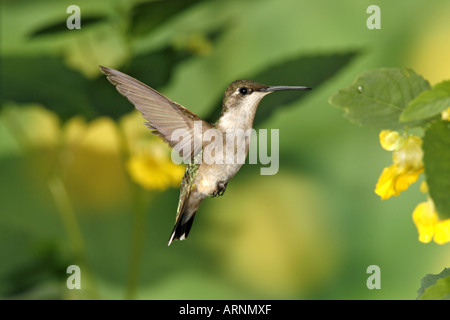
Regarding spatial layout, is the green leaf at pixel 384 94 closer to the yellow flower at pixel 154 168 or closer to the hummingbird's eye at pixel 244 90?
the hummingbird's eye at pixel 244 90

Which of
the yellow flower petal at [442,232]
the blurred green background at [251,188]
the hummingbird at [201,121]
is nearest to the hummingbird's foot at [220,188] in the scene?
the hummingbird at [201,121]

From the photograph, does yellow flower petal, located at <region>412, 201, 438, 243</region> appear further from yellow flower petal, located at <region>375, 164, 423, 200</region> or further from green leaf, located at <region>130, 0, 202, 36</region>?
green leaf, located at <region>130, 0, 202, 36</region>

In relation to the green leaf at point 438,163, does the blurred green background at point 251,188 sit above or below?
above

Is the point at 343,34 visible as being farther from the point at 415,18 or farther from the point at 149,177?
the point at 149,177

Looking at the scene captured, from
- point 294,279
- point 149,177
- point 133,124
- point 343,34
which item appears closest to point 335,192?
point 294,279

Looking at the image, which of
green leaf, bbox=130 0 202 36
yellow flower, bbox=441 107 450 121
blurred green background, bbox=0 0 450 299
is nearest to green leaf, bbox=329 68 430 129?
yellow flower, bbox=441 107 450 121
